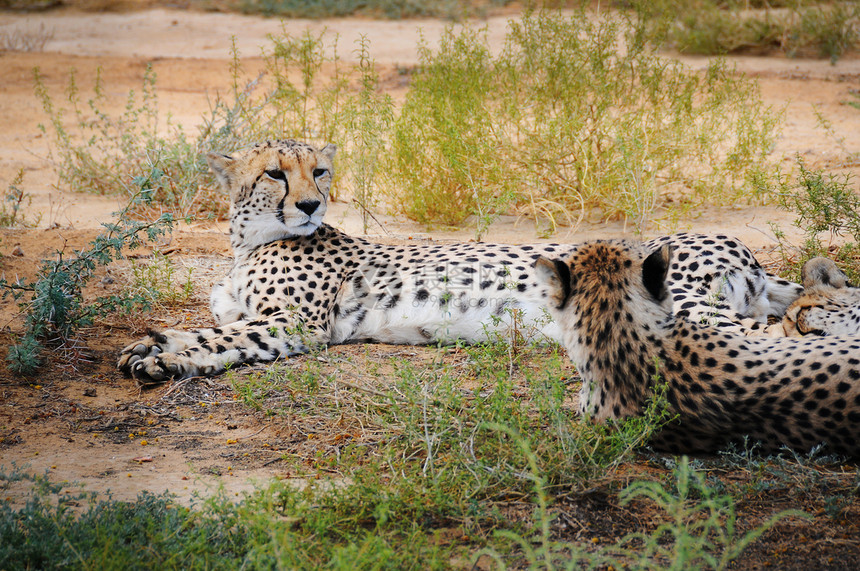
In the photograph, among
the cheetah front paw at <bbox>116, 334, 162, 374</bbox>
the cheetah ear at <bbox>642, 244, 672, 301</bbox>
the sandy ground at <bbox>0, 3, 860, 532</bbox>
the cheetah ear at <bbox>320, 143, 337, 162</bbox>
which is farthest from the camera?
the cheetah ear at <bbox>320, 143, 337, 162</bbox>

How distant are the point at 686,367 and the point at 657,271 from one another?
39 cm

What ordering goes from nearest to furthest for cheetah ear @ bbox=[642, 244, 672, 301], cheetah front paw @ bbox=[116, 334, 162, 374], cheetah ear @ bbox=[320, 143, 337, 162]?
cheetah ear @ bbox=[642, 244, 672, 301] < cheetah front paw @ bbox=[116, 334, 162, 374] < cheetah ear @ bbox=[320, 143, 337, 162]

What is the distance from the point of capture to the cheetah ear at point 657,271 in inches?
127

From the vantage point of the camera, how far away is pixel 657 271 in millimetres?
3254

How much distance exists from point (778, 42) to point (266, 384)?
1182 cm

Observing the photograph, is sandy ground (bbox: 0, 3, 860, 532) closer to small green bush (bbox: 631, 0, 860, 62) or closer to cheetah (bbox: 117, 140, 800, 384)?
cheetah (bbox: 117, 140, 800, 384)

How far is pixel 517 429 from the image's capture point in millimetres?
3262

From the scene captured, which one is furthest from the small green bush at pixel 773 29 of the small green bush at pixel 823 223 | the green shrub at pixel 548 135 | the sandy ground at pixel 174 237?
the small green bush at pixel 823 223

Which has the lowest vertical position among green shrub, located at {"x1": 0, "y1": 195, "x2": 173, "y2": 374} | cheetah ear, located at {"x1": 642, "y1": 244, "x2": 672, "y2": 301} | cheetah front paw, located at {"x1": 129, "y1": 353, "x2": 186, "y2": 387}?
cheetah front paw, located at {"x1": 129, "y1": 353, "x2": 186, "y2": 387}

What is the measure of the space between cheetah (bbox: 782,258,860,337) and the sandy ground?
150 cm

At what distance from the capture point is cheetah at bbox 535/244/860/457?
3.12 metres

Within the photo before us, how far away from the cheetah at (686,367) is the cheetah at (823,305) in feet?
3.54

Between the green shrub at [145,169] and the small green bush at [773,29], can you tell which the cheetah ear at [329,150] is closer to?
the green shrub at [145,169]

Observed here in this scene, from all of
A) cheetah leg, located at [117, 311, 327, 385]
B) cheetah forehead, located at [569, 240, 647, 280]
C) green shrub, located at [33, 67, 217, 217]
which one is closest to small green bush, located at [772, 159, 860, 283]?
cheetah forehead, located at [569, 240, 647, 280]
